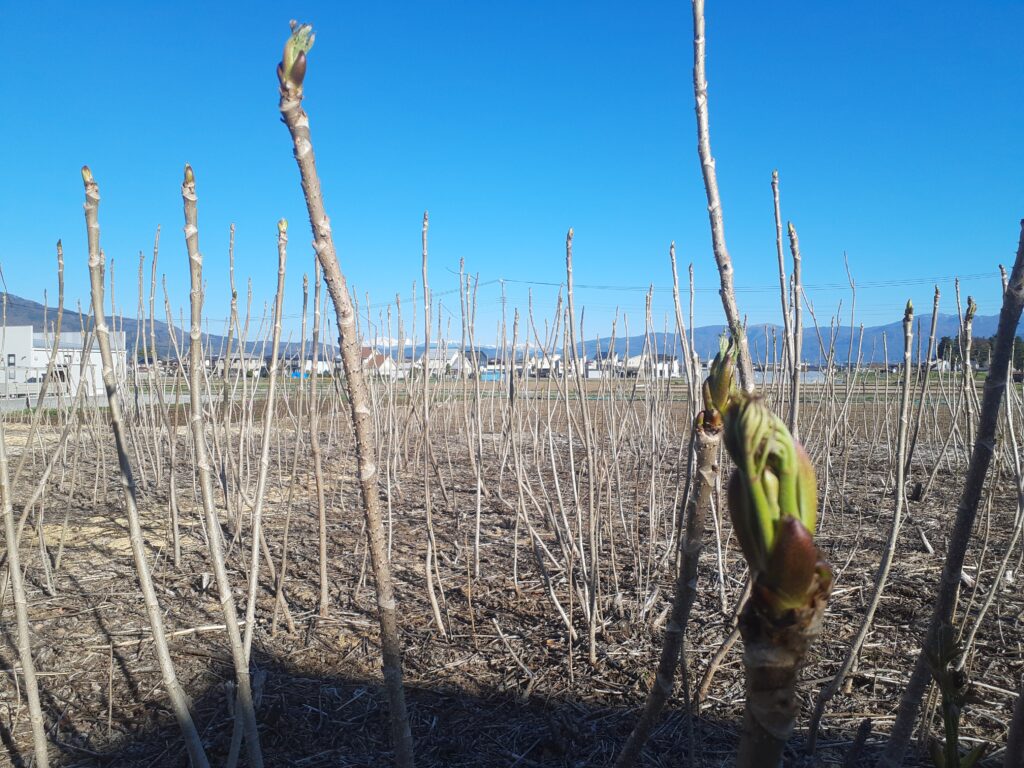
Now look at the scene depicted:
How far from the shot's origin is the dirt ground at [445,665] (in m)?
1.86

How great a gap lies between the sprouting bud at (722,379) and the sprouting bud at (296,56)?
0.48 m

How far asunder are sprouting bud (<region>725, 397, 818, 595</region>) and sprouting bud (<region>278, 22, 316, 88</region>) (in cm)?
55

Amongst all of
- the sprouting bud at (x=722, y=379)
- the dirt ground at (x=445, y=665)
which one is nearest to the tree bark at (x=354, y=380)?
the sprouting bud at (x=722, y=379)

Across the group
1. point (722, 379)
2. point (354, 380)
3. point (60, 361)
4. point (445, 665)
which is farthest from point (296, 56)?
point (60, 361)

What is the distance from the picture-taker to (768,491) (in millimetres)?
303

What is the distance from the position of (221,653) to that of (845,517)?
3819mm

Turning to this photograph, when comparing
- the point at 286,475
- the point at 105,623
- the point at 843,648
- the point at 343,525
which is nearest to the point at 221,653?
the point at 105,623

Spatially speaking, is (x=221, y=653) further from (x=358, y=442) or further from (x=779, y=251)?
(x=779, y=251)

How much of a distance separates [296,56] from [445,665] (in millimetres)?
2116

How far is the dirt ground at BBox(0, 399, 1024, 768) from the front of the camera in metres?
1.86

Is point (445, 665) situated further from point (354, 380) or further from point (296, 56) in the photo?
point (296, 56)

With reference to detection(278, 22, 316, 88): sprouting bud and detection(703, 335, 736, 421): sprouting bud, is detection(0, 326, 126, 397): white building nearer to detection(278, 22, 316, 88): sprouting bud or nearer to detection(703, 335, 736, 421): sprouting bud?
detection(278, 22, 316, 88): sprouting bud

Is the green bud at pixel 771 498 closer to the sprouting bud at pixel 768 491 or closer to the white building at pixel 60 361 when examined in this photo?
the sprouting bud at pixel 768 491

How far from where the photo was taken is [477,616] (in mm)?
2705
